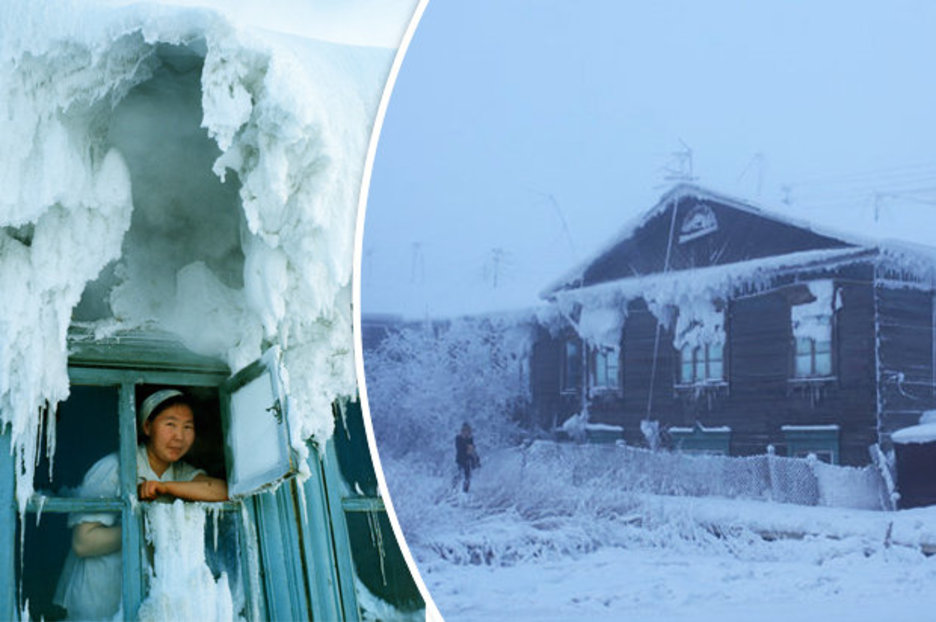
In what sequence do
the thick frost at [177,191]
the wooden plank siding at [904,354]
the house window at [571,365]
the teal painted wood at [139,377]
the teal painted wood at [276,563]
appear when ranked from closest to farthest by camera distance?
1. the thick frost at [177,191]
2. the teal painted wood at [139,377]
3. the teal painted wood at [276,563]
4. the wooden plank siding at [904,354]
5. the house window at [571,365]

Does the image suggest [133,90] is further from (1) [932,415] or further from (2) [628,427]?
(1) [932,415]

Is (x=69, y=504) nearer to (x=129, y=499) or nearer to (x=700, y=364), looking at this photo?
(x=129, y=499)

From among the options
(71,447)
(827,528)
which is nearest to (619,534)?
(827,528)

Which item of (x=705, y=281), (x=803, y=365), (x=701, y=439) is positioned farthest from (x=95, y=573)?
(x=803, y=365)

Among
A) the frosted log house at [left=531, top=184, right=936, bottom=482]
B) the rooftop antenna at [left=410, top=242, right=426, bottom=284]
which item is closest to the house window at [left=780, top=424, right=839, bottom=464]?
the frosted log house at [left=531, top=184, right=936, bottom=482]

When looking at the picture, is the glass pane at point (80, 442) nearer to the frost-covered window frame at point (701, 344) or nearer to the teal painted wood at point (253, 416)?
the teal painted wood at point (253, 416)

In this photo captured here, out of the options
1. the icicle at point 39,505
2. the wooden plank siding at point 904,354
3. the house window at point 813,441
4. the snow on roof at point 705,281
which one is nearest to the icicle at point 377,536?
the icicle at point 39,505

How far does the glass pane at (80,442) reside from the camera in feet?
9.76

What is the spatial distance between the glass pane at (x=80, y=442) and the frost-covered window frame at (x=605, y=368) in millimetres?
1668

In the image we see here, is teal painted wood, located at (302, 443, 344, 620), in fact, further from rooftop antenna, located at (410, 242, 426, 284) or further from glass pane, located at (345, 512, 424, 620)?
rooftop antenna, located at (410, 242, 426, 284)

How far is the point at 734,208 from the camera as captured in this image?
393cm

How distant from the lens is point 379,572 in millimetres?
3381

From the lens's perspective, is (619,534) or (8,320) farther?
(619,534)

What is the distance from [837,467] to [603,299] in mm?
933
